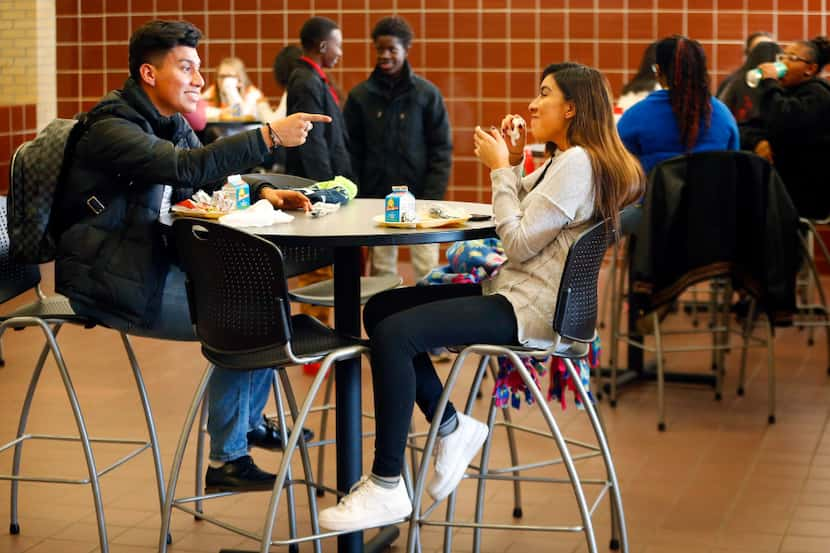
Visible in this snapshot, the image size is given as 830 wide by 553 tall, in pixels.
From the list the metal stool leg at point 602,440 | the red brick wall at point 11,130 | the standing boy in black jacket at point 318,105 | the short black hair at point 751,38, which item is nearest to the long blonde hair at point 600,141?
the metal stool leg at point 602,440

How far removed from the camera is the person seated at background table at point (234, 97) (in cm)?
759

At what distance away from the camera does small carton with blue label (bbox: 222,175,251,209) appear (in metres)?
3.40

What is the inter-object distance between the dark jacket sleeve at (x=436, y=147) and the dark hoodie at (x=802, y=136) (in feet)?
4.83

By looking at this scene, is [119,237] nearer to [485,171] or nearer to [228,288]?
[228,288]

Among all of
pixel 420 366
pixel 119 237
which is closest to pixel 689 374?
pixel 420 366

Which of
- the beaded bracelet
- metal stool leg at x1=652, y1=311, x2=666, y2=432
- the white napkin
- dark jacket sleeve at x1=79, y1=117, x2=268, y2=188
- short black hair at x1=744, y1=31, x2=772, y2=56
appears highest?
short black hair at x1=744, y1=31, x2=772, y2=56

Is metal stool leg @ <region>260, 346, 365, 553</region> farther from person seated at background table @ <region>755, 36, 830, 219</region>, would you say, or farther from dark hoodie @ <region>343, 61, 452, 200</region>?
person seated at background table @ <region>755, 36, 830, 219</region>

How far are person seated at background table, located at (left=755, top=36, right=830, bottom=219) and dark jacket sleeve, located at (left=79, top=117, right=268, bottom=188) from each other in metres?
3.21

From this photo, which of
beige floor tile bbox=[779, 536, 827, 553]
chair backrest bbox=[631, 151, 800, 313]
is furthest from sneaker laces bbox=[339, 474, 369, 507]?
chair backrest bbox=[631, 151, 800, 313]

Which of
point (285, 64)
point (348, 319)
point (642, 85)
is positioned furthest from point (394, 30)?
point (348, 319)

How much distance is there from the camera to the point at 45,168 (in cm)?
334

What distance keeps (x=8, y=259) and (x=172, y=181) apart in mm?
702

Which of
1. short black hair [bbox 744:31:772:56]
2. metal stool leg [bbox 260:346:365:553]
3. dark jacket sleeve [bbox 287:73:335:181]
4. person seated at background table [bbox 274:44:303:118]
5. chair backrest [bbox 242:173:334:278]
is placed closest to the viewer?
metal stool leg [bbox 260:346:365:553]

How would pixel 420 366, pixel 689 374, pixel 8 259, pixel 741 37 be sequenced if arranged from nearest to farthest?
pixel 420 366, pixel 8 259, pixel 689 374, pixel 741 37
